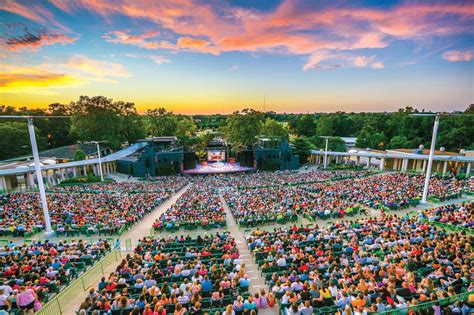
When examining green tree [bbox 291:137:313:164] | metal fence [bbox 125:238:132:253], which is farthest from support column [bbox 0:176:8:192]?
green tree [bbox 291:137:313:164]

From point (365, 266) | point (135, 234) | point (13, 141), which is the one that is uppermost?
point (13, 141)

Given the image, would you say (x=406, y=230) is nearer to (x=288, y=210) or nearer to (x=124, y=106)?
(x=288, y=210)

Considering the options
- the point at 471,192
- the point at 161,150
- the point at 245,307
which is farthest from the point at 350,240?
the point at 161,150

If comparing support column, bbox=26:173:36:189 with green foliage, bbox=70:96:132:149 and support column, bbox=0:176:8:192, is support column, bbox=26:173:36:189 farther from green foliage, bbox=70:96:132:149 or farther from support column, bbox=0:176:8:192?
green foliage, bbox=70:96:132:149

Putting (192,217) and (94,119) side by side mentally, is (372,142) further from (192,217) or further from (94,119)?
(94,119)

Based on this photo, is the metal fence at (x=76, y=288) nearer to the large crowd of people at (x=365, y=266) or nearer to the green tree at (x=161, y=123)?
the large crowd of people at (x=365, y=266)

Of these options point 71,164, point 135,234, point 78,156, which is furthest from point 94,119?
point 135,234

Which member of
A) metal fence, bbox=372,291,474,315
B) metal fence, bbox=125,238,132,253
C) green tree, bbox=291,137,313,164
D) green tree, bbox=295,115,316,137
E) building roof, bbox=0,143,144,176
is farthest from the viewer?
green tree, bbox=295,115,316,137
